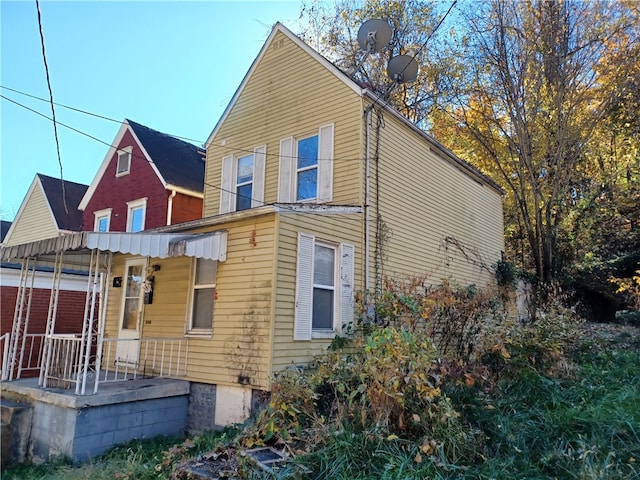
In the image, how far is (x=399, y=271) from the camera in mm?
9617

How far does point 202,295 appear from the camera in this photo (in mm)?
8219

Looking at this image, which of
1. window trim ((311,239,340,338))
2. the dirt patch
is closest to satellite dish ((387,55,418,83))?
window trim ((311,239,340,338))

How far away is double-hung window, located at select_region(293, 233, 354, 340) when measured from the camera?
289 inches

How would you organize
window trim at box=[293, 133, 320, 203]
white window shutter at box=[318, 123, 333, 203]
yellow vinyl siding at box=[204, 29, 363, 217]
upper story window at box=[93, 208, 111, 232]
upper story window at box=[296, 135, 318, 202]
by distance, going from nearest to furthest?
yellow vinyl siding at box=[204, 29, 363, 217]
white window shutter at box=[318, 123, 333, 203]
window trim at box=[293, 133, 320, 203]
upper story window at box=[296, 135, 318, 202]
upper story window at box=[93, 208, 111, 232]

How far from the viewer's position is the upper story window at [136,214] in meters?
15.3

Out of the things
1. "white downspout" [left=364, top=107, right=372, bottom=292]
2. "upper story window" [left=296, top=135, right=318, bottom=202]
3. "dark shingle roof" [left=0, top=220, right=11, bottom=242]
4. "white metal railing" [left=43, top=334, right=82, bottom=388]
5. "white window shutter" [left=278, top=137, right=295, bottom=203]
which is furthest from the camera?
"dark shingle roof" [left=0, top=220, right=11, bottom=242]

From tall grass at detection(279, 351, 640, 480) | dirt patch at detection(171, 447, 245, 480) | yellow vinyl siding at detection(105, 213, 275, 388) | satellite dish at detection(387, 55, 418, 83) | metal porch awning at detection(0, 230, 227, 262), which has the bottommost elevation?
dirt patch at detection(171, 447, 245, 480)

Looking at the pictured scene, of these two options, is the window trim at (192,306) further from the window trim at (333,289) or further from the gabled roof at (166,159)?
the gabled roof at (166,159)

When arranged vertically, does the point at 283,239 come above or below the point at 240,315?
above

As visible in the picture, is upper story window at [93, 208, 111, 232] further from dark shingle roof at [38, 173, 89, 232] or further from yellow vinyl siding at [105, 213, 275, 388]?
yellow vinyl siding at [105, 213, 275, 388]

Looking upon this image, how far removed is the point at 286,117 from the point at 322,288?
467cm

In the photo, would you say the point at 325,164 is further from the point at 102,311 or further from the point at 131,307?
the point at 131,307

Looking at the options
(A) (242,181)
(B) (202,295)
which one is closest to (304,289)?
(B) (202,295)

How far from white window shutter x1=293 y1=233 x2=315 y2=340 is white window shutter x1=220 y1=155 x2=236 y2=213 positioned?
4.14 metres
